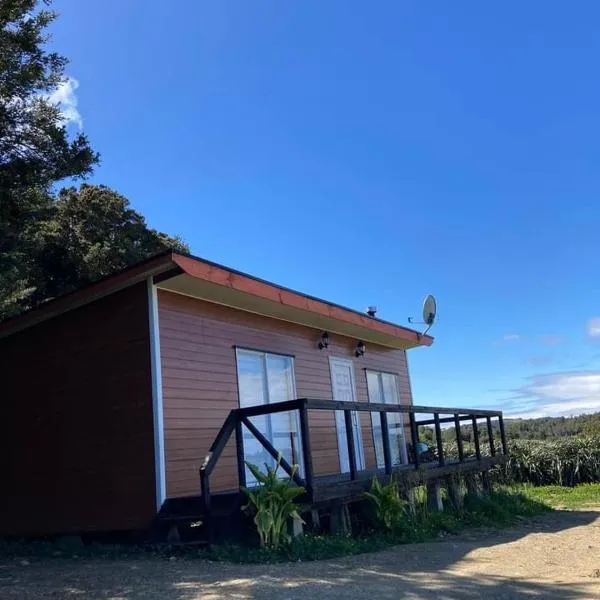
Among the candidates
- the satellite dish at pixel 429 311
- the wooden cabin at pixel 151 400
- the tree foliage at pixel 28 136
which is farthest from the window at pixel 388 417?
the tree foliage at pixel 28 136

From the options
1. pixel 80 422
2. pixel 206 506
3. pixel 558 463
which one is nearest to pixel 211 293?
pixel 80 422

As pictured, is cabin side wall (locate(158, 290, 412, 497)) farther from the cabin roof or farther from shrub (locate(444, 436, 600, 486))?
shrub (locate(444, 436, 600, 486))

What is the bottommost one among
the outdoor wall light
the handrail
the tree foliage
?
the handrail

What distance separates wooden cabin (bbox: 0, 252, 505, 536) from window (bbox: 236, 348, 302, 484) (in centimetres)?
3

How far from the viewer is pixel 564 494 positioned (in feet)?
51.6

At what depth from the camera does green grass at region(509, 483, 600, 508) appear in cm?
1328

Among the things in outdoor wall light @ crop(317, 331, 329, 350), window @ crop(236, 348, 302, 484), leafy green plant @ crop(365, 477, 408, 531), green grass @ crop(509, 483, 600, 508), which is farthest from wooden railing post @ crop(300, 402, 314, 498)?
green grass @ crop(509, 483, 600, 508)

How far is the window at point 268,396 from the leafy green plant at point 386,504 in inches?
68.0

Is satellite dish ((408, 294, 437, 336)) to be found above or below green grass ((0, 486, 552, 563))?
above

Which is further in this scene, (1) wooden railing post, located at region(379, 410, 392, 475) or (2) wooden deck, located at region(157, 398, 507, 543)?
(1) wooden railing post, located at region(379, 410, 392, 475)

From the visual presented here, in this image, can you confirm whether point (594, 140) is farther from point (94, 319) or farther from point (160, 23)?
point (94, 319)

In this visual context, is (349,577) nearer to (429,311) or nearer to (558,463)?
(429,311)

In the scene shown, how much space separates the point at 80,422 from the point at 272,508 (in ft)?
10.6

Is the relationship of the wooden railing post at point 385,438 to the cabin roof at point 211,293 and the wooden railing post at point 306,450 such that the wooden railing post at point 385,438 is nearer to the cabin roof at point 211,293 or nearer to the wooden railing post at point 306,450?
the wooden railing post at point 306,450
